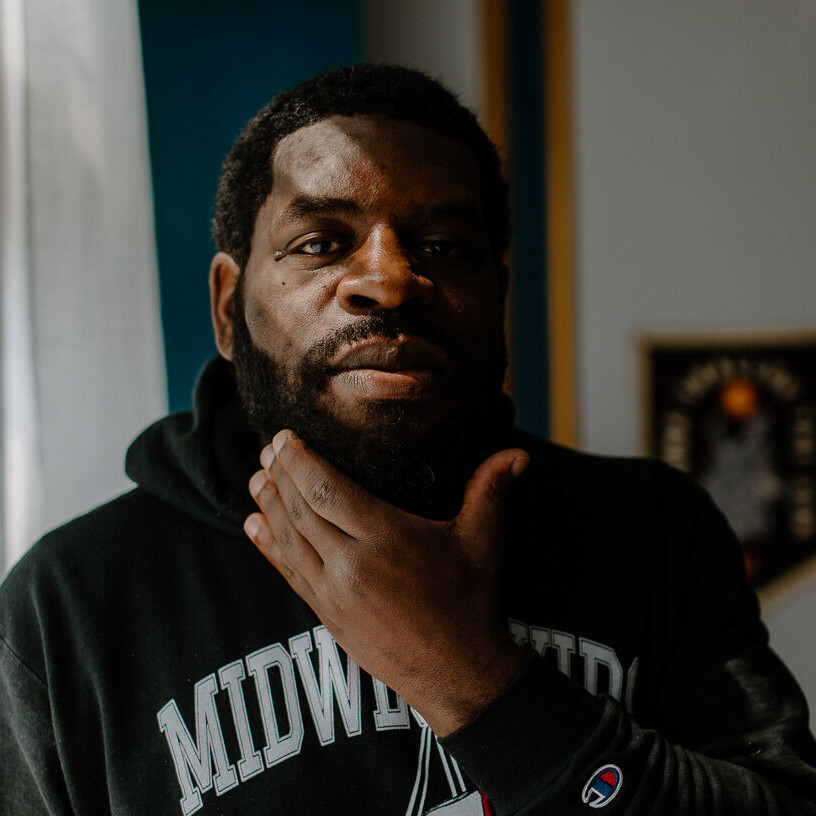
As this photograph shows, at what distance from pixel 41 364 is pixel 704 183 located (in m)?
1.61

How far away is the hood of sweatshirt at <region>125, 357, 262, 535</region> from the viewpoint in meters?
0.89

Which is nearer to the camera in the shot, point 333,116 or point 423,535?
point 423,535

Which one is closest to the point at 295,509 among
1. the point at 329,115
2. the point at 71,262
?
the point at 329,115

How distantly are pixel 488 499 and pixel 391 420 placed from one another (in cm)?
14


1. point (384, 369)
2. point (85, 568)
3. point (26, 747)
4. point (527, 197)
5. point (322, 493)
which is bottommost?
point (26, 747)

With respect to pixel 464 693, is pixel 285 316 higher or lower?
higher

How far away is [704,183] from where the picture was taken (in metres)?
1.92

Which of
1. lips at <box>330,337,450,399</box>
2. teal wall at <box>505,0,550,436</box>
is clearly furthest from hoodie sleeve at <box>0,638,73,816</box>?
teal wall at <box>505,0,550,436</box>

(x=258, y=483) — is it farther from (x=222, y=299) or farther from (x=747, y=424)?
(x=747, y=424)

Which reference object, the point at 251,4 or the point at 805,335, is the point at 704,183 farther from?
the point at 251,4

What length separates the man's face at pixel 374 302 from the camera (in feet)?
2.70

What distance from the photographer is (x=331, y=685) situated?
822 mm

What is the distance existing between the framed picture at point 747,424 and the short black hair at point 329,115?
3.61 ft

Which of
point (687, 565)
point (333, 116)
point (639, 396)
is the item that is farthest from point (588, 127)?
point (687, 565)
